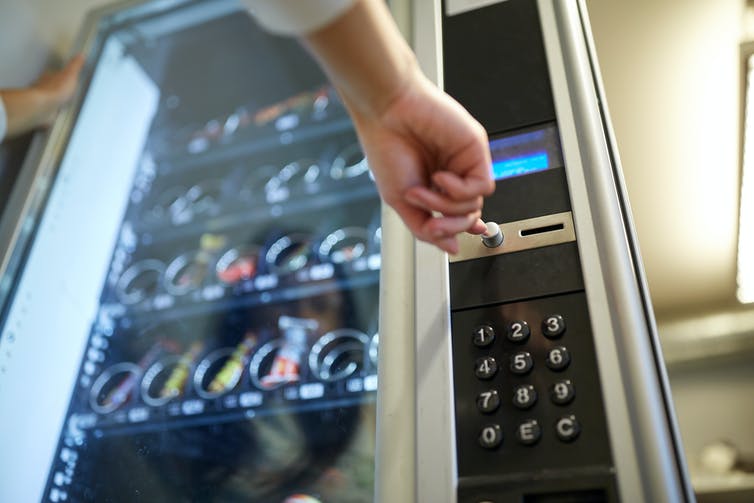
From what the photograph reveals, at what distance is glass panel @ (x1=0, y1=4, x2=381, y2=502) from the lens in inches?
38.8

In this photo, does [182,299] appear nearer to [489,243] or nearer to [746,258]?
[489,243]

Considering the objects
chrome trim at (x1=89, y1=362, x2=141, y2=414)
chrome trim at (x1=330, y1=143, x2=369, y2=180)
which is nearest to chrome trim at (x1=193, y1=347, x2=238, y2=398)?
chrome trim at (x1=89, y1=362, x2=141, y2=414)

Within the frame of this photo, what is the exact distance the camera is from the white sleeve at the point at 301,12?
582 mm

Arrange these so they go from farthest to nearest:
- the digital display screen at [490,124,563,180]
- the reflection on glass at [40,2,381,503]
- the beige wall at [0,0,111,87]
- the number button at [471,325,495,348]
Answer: the beige wall at [0,0,111,87], the reflection on glass at [40,2,381,503], the digital display screen at [490,124,563,180], the number button at [471,325,495,348]

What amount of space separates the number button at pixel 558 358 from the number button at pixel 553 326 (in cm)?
2

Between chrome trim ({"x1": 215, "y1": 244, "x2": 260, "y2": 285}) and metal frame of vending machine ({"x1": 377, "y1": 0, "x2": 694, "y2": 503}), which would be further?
chrome trim ({"x1": 215, "y1": 244, "x2": 260, "y2": 285})

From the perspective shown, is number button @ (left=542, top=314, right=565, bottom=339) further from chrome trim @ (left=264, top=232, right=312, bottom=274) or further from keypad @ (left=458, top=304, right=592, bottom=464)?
chrome trim @ (left=264, top=232, right=312, bottom=274)

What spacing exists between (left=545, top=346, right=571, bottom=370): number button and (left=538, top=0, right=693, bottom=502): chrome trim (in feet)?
0.10

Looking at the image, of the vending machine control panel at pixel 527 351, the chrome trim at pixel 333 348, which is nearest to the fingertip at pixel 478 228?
the vending machine control panel at pixel 527 351

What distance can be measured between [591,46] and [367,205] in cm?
49

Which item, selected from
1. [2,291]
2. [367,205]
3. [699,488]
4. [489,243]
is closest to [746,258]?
[699,488]

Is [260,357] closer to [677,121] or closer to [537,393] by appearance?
[537,393]

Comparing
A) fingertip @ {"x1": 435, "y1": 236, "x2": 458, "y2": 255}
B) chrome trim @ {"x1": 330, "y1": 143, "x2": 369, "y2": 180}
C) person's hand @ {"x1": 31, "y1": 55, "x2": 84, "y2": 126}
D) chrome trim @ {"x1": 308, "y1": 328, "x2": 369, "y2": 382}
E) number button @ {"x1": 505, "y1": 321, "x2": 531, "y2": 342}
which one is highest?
person's hand @ {"x1": 31, "y1": 55, "x2": 84, "y2": 126}

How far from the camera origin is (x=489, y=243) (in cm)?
74
